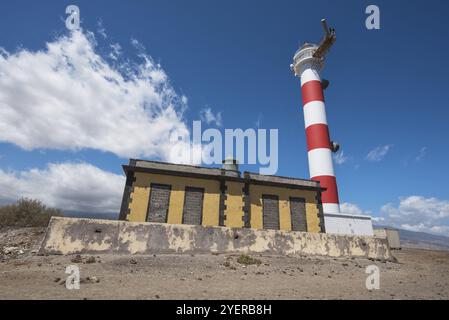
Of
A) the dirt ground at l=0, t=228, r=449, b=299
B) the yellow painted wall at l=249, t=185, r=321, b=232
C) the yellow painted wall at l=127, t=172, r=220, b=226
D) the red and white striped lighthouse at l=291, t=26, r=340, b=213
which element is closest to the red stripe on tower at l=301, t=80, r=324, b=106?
the red and white striped lighthouse at l=291, t=26, r=340, b=213

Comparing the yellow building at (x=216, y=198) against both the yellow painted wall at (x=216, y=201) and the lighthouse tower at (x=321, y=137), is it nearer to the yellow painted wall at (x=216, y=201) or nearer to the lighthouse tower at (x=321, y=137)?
the yellow painted wall at (x=216, y=201)

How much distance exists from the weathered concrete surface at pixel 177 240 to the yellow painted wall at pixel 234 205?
5.34 m

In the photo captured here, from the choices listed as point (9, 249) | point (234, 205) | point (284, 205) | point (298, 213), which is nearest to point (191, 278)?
point (9, 249)

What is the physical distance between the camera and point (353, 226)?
1897 cm

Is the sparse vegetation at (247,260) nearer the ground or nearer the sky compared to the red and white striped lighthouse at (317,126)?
nearer the ground

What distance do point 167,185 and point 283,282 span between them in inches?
394

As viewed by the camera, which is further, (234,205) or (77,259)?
(234,205)

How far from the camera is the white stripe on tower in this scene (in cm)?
1897

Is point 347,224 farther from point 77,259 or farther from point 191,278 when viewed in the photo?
point 77,259

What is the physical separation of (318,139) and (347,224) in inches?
277

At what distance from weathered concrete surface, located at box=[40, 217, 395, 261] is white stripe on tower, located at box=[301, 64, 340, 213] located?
8.11 meters

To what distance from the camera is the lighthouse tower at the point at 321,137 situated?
18.7 metres

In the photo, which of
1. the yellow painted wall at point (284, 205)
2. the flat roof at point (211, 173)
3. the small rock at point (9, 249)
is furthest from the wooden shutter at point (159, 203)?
the small rock at point (9, 249)

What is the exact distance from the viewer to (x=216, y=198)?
15.4 metres
